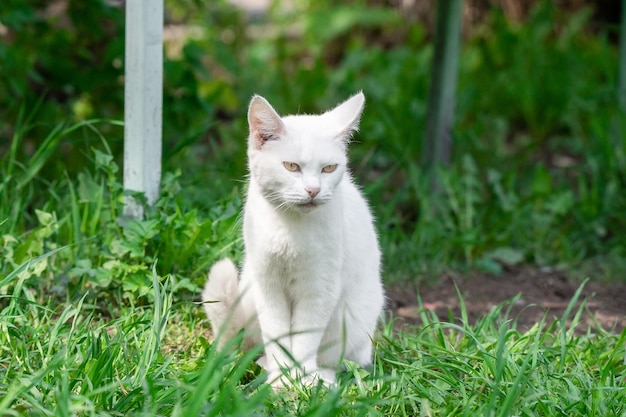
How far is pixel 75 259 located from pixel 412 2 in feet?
18.4

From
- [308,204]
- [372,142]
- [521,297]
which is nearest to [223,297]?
[308,204]

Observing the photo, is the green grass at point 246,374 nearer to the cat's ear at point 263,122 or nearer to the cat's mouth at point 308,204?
the cat's mouth at point 308,204

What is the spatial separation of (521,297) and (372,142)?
186 cm

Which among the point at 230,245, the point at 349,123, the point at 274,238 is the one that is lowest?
the point at 230,245

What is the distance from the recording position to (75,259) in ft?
11.1

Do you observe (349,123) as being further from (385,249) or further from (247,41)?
(247,41)

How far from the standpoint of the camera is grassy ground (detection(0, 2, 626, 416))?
254 centimetres

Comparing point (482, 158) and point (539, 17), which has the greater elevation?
point (539, 17)

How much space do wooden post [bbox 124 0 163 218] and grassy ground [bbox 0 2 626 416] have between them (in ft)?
0.32

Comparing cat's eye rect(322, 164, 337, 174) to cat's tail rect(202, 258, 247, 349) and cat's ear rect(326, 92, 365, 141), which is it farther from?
cat's tail rect(202, 258, 247, 349)

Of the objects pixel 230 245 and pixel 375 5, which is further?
pixel 375 5

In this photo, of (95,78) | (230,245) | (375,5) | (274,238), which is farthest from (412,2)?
(274,238)

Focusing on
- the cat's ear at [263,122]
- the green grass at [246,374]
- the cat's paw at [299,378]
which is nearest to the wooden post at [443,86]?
the green grass at [246,374]

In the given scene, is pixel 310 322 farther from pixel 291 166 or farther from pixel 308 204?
pixel 291 166
